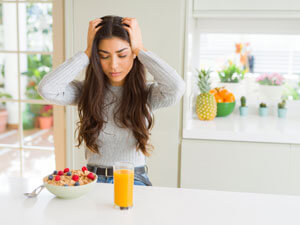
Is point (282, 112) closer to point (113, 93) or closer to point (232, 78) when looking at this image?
point (232, 78)

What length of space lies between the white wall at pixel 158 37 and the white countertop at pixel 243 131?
0.42ft

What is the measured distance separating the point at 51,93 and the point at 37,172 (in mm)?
1517

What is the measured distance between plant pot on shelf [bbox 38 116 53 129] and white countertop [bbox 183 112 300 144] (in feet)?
3.71

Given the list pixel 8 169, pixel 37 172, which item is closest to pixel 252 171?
pixel 37 172

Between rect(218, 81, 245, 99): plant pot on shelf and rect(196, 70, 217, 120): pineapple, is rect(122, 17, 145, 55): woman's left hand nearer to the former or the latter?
rect(196, 70, 217, 120): pineapple

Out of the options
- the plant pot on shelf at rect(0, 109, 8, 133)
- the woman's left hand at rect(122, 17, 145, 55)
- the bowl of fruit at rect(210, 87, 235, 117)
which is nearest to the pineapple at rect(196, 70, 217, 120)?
the bowl of fruit at rect(210, 87, 235, 117)

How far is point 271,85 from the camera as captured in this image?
293 cm

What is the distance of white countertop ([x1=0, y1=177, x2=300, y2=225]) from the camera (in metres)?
1.15

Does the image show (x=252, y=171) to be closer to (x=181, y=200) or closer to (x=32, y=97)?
(x=181, y=200)

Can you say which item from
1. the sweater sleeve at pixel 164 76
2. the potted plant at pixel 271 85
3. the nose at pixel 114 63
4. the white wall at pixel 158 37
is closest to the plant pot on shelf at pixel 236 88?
the potted plant at pixel 271 85

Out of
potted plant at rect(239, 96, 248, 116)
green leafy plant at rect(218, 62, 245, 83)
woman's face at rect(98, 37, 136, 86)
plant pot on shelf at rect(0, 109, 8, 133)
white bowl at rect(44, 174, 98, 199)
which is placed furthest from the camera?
plant pot on shelf at rect(0, 109, 8, 133)

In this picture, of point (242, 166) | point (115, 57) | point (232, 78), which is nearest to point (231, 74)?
point (232, 78)

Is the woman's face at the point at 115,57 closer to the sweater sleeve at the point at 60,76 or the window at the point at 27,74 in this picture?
the sweater sleeve at the point at 60,76

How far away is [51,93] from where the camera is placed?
157 centimetres
